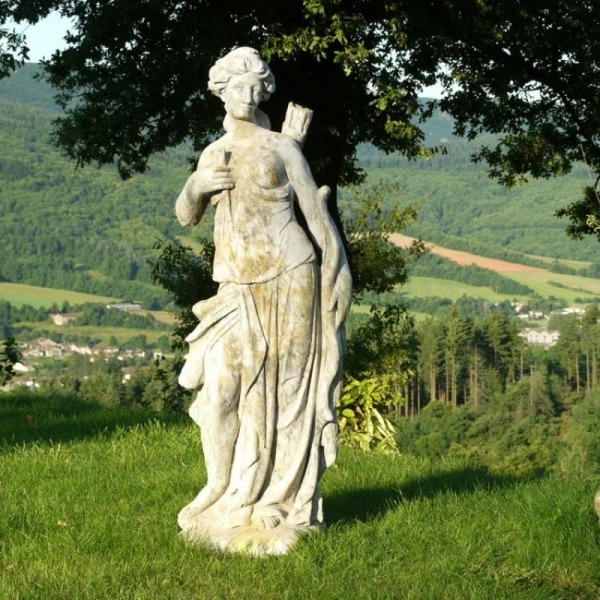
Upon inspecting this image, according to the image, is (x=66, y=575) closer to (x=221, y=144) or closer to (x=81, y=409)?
(x=221, y=144)

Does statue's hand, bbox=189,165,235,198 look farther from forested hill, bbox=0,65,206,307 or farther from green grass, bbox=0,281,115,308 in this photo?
green grass, bbox=0,281,115,308

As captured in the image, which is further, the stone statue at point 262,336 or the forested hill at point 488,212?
the forested hill at point 488,212

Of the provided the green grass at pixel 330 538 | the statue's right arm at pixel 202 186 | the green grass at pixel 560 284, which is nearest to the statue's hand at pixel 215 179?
the statue's right arm at pixel 202 186

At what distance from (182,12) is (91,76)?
164 centimetres

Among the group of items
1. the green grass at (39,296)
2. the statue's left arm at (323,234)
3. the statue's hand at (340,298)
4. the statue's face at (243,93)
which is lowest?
the green grass at (39,296)

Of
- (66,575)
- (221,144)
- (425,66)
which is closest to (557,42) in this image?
(425,66)

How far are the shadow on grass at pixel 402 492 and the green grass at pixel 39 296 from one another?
3492 inches

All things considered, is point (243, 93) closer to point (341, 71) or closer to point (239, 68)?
point (239, 68)

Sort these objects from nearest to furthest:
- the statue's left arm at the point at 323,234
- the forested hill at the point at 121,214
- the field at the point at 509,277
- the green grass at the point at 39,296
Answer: the statue's left arm at the point at 323,234 → the green grass at the point at 39,296 → the field at the point at 509,277 → the forested hill at the point at 121,214

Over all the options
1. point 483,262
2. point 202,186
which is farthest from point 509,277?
point 202,186

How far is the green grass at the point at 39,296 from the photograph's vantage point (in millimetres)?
98287

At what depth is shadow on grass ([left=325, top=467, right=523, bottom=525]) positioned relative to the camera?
8.10 metres

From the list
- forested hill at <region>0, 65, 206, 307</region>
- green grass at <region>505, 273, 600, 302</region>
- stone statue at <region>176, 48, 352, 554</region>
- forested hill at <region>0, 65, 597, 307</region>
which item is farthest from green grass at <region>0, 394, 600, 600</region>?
green grass at <region>505, 273, 600, 302</region>

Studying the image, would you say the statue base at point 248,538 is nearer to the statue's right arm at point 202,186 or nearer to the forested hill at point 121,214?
the statue's right arm at point 202,186
